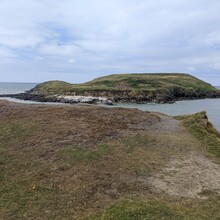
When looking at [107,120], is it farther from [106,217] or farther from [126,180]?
[106,217]

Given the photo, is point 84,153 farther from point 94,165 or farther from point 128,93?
point 128,93

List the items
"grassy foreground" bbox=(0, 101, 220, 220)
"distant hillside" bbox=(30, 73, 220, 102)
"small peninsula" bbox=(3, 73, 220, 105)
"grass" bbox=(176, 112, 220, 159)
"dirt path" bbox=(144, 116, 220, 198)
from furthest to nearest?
"distant hillside" bbox=(30, 73, 220, 102)
"small peninsula" bbox=(3, 73, 220, 105)
"grass" bbox=(176, 112, 220, 159)
"dirt path" bbox=(144, 116, 220, 198)
"grassy foreground" bbox=(0, 101, 220, 220)

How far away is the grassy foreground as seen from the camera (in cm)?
1535

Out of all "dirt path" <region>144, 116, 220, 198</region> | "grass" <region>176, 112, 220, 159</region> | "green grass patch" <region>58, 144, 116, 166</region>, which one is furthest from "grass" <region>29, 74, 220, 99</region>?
"dirt path" <region>144, 116, 220, 198</region>

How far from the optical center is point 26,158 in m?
22.6

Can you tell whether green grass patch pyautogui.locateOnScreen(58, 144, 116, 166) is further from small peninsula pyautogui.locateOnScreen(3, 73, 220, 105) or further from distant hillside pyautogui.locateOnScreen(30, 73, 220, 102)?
distant hillside pyautogui.locateOnScreen(30, 73, 220, 102)

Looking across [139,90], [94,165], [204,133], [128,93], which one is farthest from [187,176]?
[139,90]

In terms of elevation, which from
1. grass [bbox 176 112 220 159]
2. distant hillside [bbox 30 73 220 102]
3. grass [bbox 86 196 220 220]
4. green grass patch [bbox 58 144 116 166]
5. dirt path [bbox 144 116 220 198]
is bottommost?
grass [bbox 86 196 220 220]

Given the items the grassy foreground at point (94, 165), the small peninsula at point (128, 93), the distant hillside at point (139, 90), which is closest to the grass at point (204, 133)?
the grassy foreground at point (94, 165)

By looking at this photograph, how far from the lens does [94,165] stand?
20641 mm

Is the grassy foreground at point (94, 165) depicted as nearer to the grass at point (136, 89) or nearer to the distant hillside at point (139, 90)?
the distant hillside at point (139, 90)

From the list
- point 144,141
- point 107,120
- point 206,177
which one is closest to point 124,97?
point 107,120

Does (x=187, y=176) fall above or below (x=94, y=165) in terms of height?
below

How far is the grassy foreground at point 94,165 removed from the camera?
15352 millimetres
